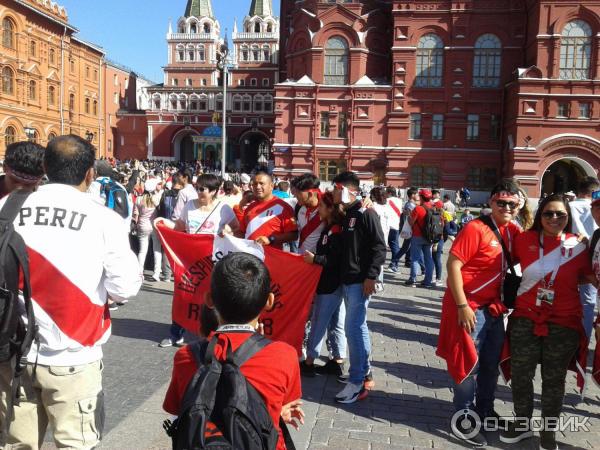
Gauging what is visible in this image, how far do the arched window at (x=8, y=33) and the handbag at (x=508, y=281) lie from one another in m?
44.4

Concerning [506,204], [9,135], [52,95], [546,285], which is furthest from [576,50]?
[52,95]

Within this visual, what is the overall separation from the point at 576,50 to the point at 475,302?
32.4m

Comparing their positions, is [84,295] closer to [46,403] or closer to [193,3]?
[46,403]

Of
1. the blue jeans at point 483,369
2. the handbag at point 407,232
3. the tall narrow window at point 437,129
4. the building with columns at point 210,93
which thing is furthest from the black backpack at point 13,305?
the building with columns at point 210,93

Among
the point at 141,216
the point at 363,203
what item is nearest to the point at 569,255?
the point at 363,203

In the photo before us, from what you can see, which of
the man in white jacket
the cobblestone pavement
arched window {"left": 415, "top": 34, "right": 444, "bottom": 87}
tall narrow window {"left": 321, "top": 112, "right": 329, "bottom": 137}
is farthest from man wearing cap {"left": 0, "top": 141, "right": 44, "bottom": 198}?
arched window {"left": 415, "top": 34, "right": 444, "bottom": 87}

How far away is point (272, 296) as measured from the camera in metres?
2.19

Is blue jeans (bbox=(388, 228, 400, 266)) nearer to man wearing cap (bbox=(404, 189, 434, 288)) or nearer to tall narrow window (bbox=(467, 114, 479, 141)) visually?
man wearing cap (bbox=(404, 189, 434, 288))

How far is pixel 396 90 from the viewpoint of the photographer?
34.6 meters

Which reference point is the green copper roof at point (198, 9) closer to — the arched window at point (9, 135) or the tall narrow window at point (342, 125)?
the arched window at point (9, 135)

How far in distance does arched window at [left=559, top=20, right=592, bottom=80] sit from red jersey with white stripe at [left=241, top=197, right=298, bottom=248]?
3083cm

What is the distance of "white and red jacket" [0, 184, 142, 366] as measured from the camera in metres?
2.47

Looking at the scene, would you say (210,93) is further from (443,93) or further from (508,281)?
(508,281)

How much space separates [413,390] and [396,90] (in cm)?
3188
